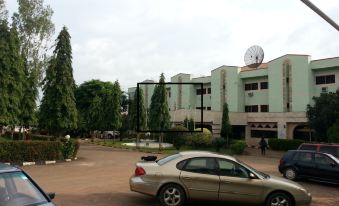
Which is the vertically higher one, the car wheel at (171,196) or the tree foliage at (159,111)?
the tree foliage at (159,111)

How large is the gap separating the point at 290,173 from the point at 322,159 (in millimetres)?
1633

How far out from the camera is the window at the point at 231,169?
11.3m

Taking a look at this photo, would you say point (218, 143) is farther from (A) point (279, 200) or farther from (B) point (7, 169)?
(B) point (7, 169)

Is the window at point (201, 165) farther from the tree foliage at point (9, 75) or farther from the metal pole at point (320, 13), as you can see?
the tree foliage at point (9, 75)

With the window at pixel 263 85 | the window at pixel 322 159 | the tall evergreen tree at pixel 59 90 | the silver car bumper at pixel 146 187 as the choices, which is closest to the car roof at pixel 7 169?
the silver car bumper at pixel 146 187

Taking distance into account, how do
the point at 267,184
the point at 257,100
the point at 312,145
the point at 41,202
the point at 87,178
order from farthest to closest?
the point at 257,100 → the point at 312,145 → the point at 87,178 → the point at 267,184 → the point at 41,202

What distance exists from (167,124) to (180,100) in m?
22.9

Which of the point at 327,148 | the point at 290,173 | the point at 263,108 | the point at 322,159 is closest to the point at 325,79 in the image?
the point at 263,108

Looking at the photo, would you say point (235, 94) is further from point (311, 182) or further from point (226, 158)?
point (226, 158)

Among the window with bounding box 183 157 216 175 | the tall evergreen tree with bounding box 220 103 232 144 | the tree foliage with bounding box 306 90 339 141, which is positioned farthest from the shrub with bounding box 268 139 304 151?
the window with bounding box 183 157 216 175

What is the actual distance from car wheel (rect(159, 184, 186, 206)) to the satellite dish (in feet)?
148

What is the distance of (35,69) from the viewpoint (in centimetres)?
4238

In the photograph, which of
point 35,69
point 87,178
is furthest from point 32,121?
point 87,178

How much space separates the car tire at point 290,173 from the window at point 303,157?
56 centimetres
